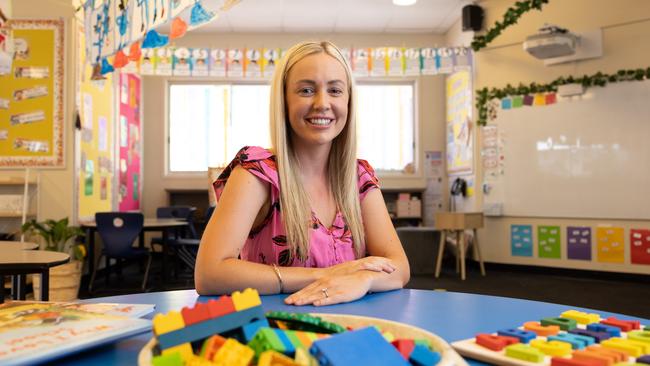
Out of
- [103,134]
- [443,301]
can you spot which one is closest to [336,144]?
[443,301]

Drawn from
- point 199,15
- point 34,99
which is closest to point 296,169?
point 199,15

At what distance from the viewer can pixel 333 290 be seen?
41.4 inches

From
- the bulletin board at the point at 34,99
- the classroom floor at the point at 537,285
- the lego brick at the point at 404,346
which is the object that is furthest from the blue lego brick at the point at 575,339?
the bulletin board at the point at 34,99

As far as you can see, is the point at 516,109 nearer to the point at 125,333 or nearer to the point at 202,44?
the point at 202,44

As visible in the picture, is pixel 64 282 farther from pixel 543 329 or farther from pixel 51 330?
pixel 543 329

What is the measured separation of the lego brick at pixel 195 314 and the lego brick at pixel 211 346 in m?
0.02

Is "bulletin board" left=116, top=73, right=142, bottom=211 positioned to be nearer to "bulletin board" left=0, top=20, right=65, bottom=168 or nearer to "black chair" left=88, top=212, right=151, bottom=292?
"bulletin board" left=0, top=20, right=65, bottom=168

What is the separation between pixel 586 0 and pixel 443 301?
5.84 meters

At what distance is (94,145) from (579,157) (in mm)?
5209

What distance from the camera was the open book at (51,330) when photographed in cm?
59

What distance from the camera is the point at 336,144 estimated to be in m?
1.55

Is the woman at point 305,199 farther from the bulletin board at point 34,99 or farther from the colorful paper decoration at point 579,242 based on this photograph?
the colorful paper decoration at point 579,242

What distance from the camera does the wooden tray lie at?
1.72 ft

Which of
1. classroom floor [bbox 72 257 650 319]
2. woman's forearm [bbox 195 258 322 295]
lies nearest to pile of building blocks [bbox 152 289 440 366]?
woman's forearm [bbox 195 258 322 295]
